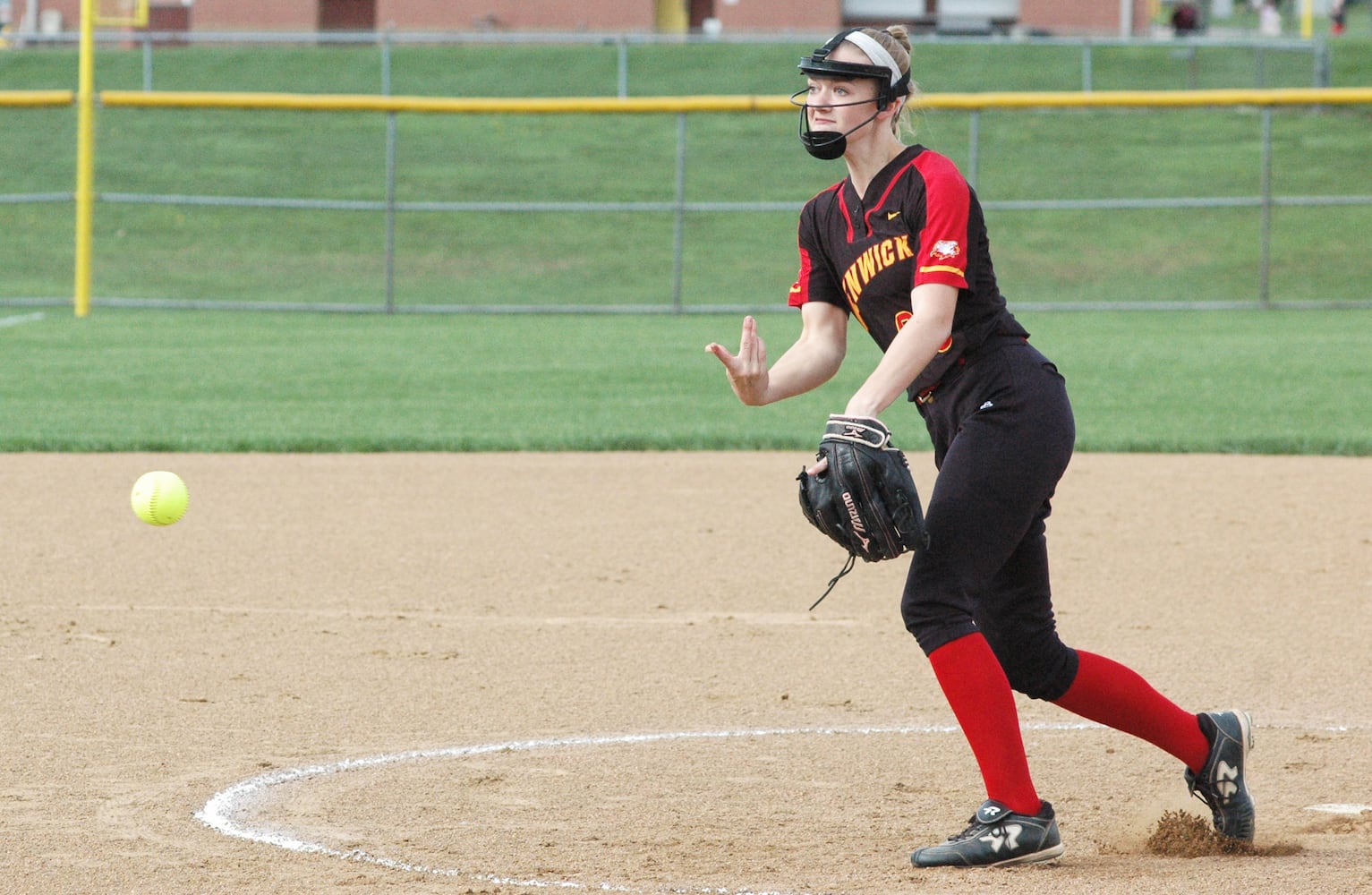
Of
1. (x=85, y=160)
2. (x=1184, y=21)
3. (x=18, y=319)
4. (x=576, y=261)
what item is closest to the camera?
(x=85, y=160)

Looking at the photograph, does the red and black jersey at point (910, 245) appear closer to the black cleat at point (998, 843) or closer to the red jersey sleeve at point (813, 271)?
the red jersey sleeve at point (813, 271)

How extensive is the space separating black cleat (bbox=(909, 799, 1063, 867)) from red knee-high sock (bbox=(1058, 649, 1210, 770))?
1.27ft

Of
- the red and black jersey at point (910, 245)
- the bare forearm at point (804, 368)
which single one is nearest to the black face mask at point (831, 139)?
the red and black jersey at point (910, 245)

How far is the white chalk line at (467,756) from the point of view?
3.72 metres

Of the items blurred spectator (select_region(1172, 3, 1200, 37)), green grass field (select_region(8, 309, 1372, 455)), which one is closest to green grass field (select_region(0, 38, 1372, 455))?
green grass field (select_region(8, 309, 1372, 455))

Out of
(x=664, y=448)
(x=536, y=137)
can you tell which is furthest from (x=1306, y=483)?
(x=536, y=137)

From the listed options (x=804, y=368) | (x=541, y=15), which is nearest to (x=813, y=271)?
(x=804, y=368)

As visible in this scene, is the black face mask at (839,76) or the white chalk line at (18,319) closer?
the black face mask at (839,76)

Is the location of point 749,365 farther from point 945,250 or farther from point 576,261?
point 576,261

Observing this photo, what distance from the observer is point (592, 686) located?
5672 mm

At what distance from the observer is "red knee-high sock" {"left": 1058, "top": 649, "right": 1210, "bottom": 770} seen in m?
4.12

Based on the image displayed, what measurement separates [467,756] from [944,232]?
199cm

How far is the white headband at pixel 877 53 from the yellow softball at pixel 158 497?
3994 mm

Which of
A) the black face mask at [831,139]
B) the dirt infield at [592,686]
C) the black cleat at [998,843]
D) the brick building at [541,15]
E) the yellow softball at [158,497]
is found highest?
the brick building at [541,15]
